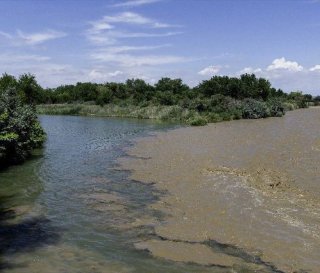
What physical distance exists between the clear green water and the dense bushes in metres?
0.85

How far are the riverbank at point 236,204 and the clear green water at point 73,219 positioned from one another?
28.0 inches

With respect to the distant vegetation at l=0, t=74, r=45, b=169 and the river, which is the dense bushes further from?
the river

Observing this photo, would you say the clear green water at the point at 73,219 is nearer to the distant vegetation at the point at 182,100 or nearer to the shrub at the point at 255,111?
the distant vegetation at the point at 182,100

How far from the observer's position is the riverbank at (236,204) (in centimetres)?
1090

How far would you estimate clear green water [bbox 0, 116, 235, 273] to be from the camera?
10359 millimetres

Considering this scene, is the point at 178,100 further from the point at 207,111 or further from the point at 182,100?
the point at 207,111

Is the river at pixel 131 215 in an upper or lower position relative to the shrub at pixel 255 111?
lower

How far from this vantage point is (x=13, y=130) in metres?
22.9

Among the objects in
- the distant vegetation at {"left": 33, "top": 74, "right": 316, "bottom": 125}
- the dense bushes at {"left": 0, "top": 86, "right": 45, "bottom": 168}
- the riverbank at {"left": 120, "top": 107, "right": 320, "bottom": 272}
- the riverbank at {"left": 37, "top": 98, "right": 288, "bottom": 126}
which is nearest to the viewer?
the riverbank at {"left": 120, "top": 107, "right": 320, "bottom": 272}

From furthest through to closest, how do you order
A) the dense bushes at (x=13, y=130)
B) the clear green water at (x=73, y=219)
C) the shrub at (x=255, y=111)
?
the shrub at (x=255, y=111) < the dense bushes at (x=13, y=130) < the clear green water at (x=73, y=219)

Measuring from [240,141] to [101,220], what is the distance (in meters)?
21.4

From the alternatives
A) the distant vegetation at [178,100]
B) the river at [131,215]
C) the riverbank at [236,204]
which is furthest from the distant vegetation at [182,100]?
the river at [131,215]

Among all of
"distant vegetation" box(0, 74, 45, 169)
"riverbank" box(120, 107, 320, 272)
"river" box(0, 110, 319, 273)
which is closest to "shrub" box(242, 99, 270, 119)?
"riverbank" box(120, 107, 320, 272)

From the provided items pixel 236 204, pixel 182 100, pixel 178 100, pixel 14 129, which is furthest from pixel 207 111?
pixel 236 204
